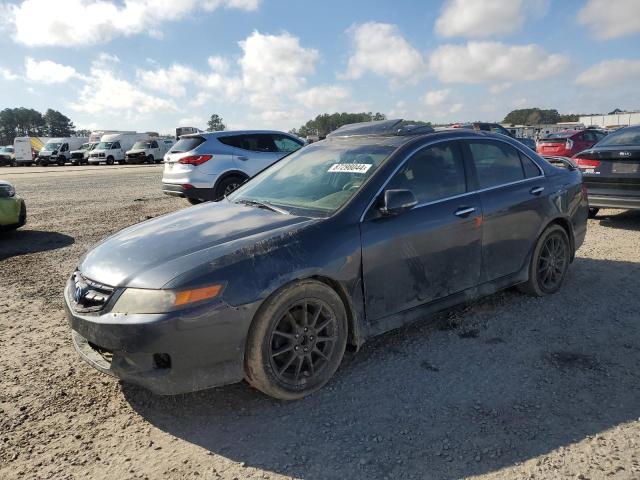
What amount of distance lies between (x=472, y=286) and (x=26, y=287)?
4.62 meters

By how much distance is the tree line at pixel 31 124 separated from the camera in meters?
116

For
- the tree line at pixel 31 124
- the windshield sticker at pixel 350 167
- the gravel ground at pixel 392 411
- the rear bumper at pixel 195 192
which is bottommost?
the gravel ground at pixel 392 411

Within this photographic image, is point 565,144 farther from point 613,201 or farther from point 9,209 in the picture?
point 9,209

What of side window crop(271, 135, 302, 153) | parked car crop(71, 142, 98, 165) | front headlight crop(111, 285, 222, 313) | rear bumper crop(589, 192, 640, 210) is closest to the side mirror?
front headlight crop(111, 285, 222, 313)

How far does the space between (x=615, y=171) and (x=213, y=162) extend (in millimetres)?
7030

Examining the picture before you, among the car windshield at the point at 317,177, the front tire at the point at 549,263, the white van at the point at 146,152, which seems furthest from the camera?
the white van at the point at 146,152

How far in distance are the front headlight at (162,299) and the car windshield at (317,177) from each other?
1.03m

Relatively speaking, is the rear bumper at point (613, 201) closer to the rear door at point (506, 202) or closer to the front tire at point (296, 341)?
the rear door at point (506, 202)

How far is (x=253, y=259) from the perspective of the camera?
2.83 meters

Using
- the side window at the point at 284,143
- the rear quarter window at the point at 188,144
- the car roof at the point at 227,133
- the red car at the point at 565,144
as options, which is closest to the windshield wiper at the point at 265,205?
the rear quarter window at the point at 188,144

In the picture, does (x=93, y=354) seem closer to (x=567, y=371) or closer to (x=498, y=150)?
(x=567, y=371)

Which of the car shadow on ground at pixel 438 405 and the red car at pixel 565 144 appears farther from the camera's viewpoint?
the red car at pixel 565 144

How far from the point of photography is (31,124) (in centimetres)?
12131

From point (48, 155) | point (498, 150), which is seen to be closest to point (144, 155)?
point (48, 155)
